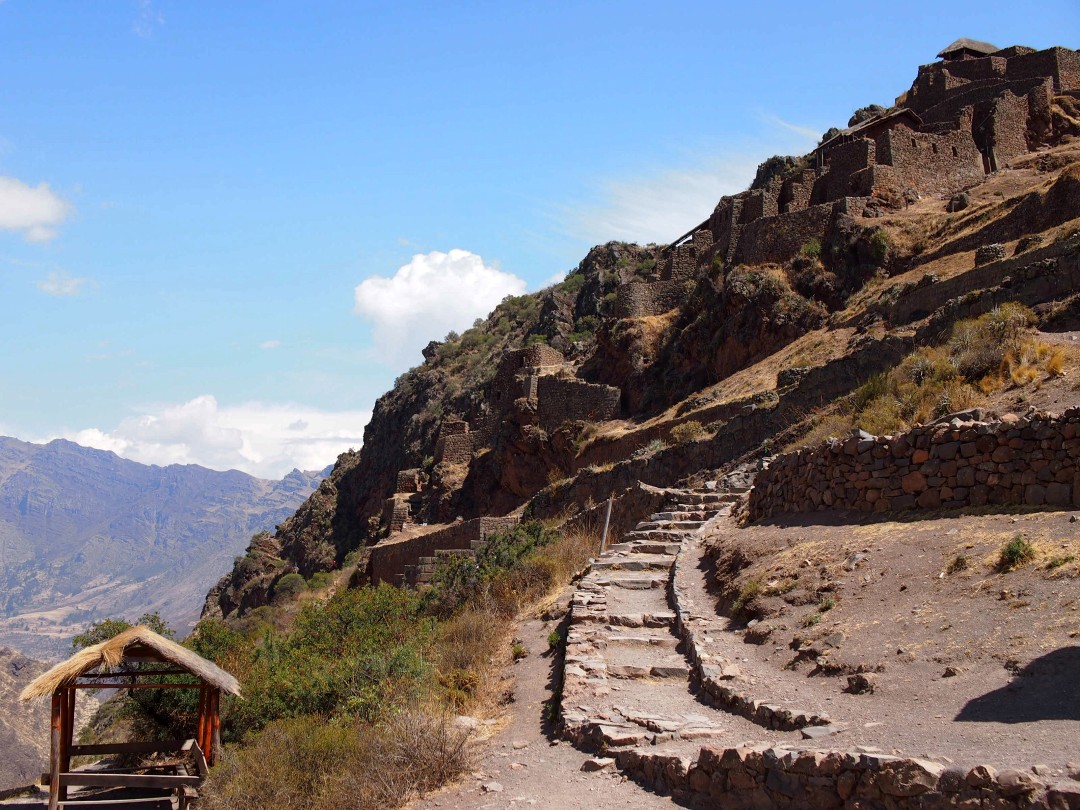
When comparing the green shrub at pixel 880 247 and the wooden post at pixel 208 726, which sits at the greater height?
the green shrub at pixel 880 247

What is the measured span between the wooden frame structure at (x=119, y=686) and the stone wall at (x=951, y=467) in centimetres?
743

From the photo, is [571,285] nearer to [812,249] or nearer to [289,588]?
[289,588]

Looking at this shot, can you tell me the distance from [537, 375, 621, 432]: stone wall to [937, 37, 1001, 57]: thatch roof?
20.2m

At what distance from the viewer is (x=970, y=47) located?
38.4 metres

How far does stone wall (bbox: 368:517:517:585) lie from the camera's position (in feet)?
75.6

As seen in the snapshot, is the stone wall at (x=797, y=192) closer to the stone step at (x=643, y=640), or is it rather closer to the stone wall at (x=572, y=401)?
the stone wall at (x=572, y=401)

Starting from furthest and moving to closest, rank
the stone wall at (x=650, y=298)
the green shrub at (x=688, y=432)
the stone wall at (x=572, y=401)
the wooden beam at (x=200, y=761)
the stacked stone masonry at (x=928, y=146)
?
the stone wall at (x=650, y=298) → the stone wall at (x=572, y=401) → the stacked stone masonry at (x=928, y=146) → the green shrub at (x=688, y=432) → the wooden beam at (x=200, y=761)

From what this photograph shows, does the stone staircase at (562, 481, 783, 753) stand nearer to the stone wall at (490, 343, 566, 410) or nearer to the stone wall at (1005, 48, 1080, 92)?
the stone wall at (490, 343, 566, 410)

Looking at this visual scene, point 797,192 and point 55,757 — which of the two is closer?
point 55,757

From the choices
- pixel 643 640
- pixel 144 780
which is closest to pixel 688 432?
pixel 643 640

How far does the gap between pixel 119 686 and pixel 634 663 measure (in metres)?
6.44

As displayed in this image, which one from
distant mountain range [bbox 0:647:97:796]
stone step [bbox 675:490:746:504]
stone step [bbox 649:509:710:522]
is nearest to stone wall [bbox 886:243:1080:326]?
stone step [bbox 675:490:746:504]

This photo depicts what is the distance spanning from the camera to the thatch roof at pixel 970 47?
126ft

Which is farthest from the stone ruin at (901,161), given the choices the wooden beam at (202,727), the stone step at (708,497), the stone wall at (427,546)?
the wooden beam at (202,727)
